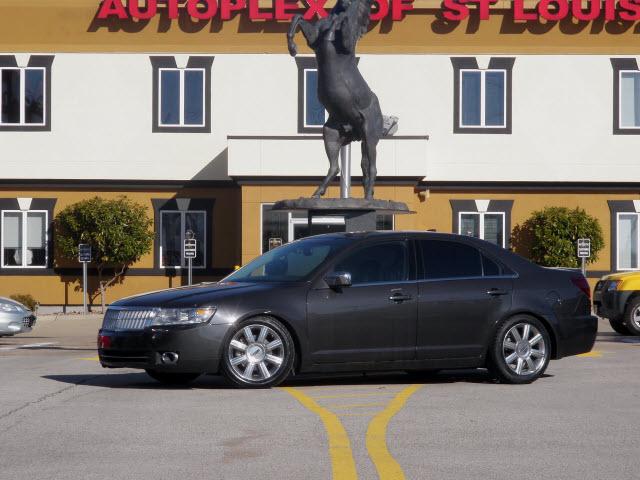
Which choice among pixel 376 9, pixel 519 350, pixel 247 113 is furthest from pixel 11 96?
pixel 519 350

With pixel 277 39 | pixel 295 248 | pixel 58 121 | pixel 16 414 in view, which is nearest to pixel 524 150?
pixel 277 39

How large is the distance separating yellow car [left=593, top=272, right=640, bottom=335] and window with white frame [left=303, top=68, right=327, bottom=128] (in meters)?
14.1

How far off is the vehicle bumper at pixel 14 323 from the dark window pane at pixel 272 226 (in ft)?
40.1

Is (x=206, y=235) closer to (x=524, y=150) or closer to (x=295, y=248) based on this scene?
(x=524, y=150)

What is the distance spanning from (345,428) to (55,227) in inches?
1078

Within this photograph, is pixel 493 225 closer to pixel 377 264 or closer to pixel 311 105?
pixel 311 105

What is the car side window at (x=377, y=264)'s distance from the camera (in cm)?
1260

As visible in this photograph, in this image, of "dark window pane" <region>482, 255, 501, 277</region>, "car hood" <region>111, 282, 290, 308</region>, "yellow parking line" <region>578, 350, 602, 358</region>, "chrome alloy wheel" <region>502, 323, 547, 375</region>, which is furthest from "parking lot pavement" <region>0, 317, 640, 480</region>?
"yellow parking line" <region>578, 350, 602, 358</region>

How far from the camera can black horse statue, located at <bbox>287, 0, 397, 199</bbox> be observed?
770 inches

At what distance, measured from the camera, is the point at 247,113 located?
35.8m

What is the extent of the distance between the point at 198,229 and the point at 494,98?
9085mm

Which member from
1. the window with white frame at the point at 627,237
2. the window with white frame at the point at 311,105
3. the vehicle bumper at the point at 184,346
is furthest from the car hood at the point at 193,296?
the window with white frame at the point at 627,237

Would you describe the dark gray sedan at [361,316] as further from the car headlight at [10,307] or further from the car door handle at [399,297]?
the car headlight at [10,307]

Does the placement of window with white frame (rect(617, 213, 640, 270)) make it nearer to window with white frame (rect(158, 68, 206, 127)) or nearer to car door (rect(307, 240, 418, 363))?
window with white frame (rect(158, 68, 206, 127))
